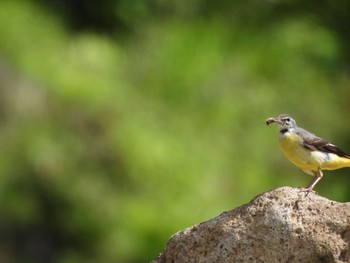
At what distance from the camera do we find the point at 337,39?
16.9 feet

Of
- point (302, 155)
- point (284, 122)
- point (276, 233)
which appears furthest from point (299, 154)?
point (276, 233)

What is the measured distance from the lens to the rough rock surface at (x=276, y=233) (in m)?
4.30

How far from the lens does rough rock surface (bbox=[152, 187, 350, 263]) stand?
4.30 m

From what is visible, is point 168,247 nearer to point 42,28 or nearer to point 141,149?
point 141,149

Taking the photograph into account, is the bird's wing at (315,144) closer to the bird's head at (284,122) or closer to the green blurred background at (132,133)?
the bird's head at (284,122)

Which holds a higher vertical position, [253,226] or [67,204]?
[67,204]

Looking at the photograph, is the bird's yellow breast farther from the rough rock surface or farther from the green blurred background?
the green blurred background

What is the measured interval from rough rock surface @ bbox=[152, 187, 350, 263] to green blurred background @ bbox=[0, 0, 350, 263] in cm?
461

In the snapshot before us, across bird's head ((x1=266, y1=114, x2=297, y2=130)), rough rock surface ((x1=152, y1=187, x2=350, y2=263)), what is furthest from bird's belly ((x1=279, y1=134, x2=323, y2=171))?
rough rock surface ((x1=152, y1=187, x2=350, y2=263))

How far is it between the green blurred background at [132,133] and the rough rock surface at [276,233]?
182 inches

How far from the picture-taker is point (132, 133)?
1027 cm

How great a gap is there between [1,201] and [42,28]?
193 cm

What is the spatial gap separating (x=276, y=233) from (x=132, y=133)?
5.99m

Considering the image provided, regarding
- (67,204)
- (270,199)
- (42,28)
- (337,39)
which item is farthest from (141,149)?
(270,199)
